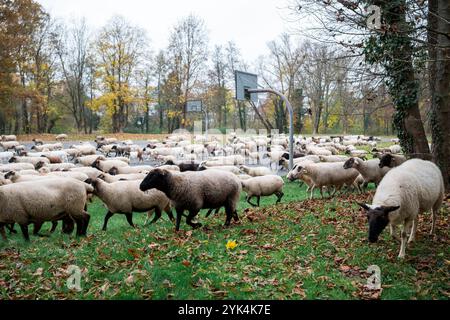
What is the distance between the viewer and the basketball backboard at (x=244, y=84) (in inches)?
918

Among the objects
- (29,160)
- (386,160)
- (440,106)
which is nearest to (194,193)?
(440,106)

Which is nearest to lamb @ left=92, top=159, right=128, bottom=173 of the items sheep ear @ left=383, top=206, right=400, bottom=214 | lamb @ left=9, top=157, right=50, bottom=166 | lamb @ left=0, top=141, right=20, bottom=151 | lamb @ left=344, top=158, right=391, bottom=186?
lamb @ left=9, top=157, right=50, bottom=166

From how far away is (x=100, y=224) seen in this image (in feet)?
40.2

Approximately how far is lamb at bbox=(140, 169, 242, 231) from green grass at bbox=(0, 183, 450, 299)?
21.5 inches

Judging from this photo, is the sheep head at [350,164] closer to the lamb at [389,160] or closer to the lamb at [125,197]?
the lamb at [389,160]

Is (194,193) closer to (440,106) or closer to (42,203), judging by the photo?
(42,203)

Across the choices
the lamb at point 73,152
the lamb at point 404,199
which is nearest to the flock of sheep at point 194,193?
the lamb at point 404,199

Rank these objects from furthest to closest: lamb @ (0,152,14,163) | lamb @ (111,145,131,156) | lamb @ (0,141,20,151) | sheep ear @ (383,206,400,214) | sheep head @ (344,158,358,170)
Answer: lamb @ (0,141,20,151), lamb @ (111,145,131,156), lamb @ (0,152,14,163), sheep head @ (344,158,358,170), sheep ear @ (383,206,400,214)

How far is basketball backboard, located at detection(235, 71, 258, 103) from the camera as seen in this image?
76.5 feet

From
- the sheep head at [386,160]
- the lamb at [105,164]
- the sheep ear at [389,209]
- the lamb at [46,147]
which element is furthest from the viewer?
the lamb at [46,147]

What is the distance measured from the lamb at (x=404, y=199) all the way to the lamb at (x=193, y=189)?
139 inches

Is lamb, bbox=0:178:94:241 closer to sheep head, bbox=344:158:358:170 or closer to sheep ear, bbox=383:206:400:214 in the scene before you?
sheep ear, bbox=383:206:400:214

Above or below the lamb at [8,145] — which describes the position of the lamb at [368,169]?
below

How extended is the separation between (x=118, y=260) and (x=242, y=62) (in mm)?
63740
